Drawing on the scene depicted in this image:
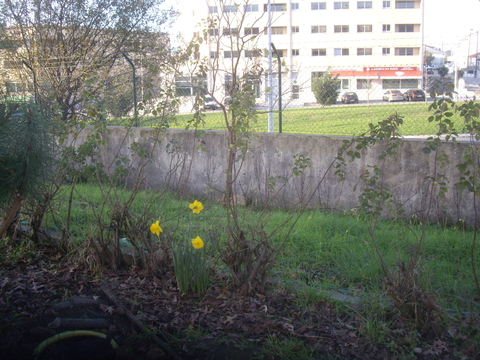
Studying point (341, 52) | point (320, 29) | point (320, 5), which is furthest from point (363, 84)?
point (320, 5)

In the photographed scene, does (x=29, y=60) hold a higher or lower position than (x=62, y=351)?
higher

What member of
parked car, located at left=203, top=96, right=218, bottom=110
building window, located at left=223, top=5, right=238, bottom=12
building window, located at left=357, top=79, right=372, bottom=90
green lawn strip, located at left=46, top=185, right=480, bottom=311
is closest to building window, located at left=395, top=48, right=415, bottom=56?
building window, located at left=357, top=79, right=372, bottom=90

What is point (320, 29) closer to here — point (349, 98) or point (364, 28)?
point (364, 28)

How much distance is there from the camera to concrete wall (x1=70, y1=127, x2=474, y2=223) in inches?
193

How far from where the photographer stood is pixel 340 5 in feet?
156

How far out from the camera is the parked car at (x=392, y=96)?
866 cm

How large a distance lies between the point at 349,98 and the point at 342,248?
15.3 ft

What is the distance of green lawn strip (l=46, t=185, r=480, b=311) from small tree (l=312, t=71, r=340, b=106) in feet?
7.57

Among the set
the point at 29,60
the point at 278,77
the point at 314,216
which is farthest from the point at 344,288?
the point at 29,60

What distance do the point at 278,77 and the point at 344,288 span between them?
3613 millimetres

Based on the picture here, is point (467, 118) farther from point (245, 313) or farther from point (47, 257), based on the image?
point (47, 257)

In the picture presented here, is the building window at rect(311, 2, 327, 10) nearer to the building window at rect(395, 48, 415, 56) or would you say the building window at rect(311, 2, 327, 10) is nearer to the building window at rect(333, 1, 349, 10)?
the building window at rect(333, 1, 349, 10)

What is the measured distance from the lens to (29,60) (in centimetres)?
992

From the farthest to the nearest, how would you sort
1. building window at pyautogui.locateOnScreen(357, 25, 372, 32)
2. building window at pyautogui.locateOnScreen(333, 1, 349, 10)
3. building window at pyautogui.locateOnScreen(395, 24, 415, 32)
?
building window at pyautogui.locateOnScreen(395, 24, 415, 32) → building window at pyautogui.locateOnScreen(357, 25, 372, 32) → building window at pyautogui.locateOnScreen(333, 1, 349, 10)
